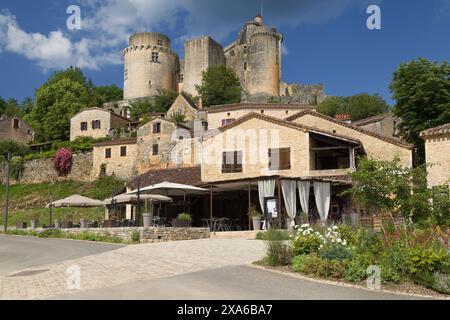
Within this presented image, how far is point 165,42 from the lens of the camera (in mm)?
81625

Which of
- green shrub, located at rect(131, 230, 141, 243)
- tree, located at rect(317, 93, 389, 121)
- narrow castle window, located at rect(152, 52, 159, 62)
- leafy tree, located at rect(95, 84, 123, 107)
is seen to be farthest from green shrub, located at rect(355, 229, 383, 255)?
leafy tree, located at rect(95, 84, 123, 107)

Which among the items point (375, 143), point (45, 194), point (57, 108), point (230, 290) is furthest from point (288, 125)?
point (57, 108)

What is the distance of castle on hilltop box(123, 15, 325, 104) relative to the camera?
76062mm

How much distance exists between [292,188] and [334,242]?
1259cm

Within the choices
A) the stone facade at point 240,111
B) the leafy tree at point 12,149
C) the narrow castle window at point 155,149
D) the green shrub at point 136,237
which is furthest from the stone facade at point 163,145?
the green shrub at point 136,237

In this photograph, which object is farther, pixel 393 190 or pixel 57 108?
pixel 57 108

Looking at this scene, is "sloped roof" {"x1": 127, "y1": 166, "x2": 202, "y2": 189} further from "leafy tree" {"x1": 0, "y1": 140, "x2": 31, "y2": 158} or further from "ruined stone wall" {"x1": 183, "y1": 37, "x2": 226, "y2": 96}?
"ruined stone wall" {"x1": 183, "y1": 37, "x2": 226, "y2": 96}

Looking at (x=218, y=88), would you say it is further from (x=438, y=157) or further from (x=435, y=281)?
(x=435, y=281)

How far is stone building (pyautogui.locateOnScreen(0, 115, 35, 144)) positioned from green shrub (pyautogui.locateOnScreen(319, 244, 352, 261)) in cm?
6244

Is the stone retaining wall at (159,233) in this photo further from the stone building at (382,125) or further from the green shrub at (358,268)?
the stone building at (382,125)

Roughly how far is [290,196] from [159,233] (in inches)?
274

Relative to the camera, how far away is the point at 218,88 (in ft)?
223
